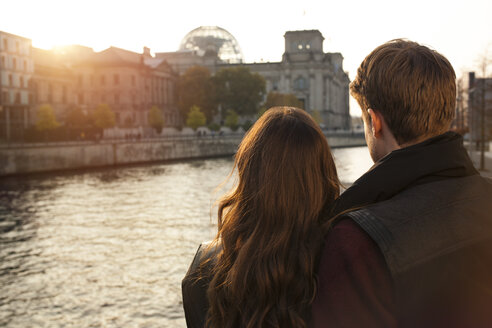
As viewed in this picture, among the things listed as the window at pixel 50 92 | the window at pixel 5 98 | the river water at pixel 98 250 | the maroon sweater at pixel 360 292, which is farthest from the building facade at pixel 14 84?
the maroon sweater at pixel 360 292

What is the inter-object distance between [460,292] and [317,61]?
4679 inches

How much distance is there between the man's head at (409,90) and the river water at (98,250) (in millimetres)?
1146

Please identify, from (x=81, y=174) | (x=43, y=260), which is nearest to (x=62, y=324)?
(x=43, y=260)

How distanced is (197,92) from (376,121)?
3678 inches

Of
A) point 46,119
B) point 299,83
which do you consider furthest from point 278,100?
point 46,119

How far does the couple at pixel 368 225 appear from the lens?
175 centimetres

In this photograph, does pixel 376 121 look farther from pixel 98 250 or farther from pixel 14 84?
pixel 14 84

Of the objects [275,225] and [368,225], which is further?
[275,225]

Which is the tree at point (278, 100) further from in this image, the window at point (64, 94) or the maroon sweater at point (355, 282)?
the maroon sweater at point (355, 282)

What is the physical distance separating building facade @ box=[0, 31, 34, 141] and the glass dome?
219 feet

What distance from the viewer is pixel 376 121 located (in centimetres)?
210

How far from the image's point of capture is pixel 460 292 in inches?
72.1

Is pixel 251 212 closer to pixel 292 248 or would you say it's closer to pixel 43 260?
pixel 292 248

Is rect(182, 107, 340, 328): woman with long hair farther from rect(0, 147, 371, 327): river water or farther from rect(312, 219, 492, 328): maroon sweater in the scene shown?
rect(0, 147, 371, 327): river water
